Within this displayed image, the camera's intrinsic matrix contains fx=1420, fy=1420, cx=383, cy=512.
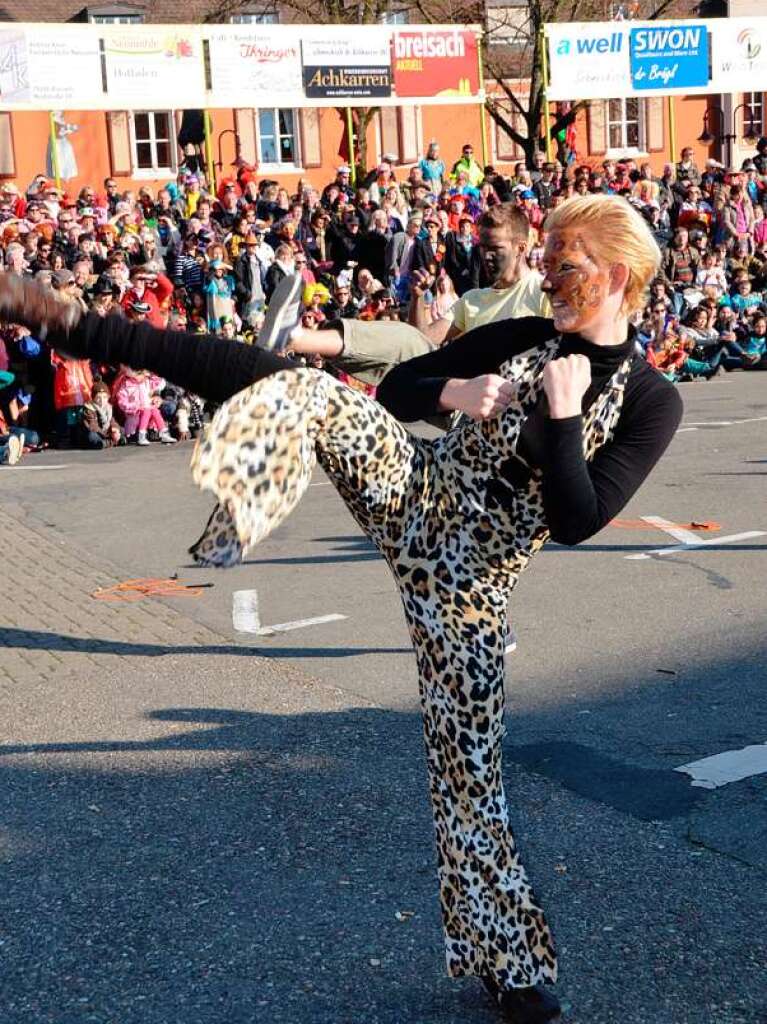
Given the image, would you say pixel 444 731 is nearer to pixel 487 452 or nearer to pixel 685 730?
pixel 487 452

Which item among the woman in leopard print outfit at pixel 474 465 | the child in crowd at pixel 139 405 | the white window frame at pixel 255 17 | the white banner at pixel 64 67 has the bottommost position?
the child in crowd at pixel 139 405

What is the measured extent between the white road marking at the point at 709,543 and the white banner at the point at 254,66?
43.5 feet

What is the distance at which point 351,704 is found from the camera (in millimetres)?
6328

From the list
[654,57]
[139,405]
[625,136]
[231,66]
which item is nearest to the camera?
[139,405]

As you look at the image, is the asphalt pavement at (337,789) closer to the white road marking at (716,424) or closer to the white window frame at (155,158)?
the white road marking at (716,424)

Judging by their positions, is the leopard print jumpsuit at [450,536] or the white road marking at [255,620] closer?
the leopard print jumpsuit at [450,536]

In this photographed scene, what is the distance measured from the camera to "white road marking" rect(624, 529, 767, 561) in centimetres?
923

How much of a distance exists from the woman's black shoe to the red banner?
2021 cm

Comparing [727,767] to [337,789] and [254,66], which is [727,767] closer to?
[337,789]

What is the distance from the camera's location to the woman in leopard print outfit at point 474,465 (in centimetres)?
310

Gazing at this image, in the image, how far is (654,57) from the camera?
24344 millimetres

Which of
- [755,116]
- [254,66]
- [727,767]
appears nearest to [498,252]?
[727,767]

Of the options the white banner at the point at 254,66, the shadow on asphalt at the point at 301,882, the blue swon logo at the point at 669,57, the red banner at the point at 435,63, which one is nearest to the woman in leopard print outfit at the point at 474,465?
the shadow on asphalt at the point at 301,882

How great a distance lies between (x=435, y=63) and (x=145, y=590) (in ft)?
52.8
